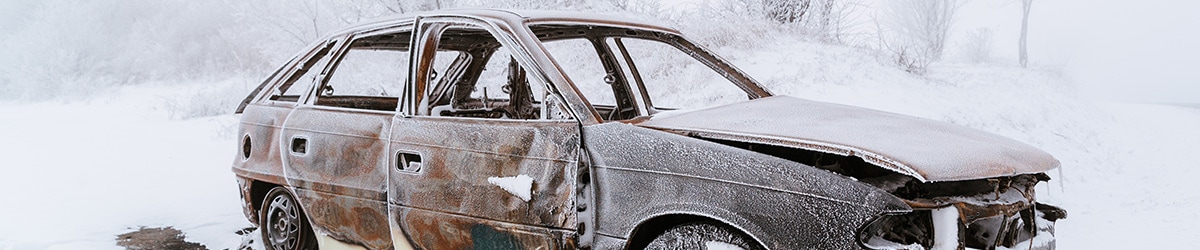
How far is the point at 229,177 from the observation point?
8.02 meters

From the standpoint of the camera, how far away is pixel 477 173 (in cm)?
275

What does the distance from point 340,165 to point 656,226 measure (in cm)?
151

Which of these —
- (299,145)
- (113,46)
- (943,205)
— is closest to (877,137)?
(943,205)

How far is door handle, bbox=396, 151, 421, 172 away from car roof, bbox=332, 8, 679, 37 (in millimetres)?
562

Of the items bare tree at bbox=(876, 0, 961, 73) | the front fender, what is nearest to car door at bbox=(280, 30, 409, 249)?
the front fender

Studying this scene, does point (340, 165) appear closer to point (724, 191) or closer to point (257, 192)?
point (257, 192)

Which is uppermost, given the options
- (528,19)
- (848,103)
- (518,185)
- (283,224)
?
(528,19)

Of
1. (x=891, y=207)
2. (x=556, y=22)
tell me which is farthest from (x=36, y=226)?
(x=891, y=207)

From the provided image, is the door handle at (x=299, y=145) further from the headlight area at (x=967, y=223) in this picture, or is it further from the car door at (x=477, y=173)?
the headlight area at (x=967, y=223)

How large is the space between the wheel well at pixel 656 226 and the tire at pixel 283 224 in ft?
6.35

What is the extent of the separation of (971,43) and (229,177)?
1120cm

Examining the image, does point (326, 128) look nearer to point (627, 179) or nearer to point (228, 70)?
point (627, 179)

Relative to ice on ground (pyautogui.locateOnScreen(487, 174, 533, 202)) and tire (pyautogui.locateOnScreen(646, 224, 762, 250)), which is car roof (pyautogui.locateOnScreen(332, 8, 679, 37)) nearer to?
ice on ground (pyautogui.locateOnScreen(487, 174, 533, 202))

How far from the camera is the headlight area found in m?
2.09
